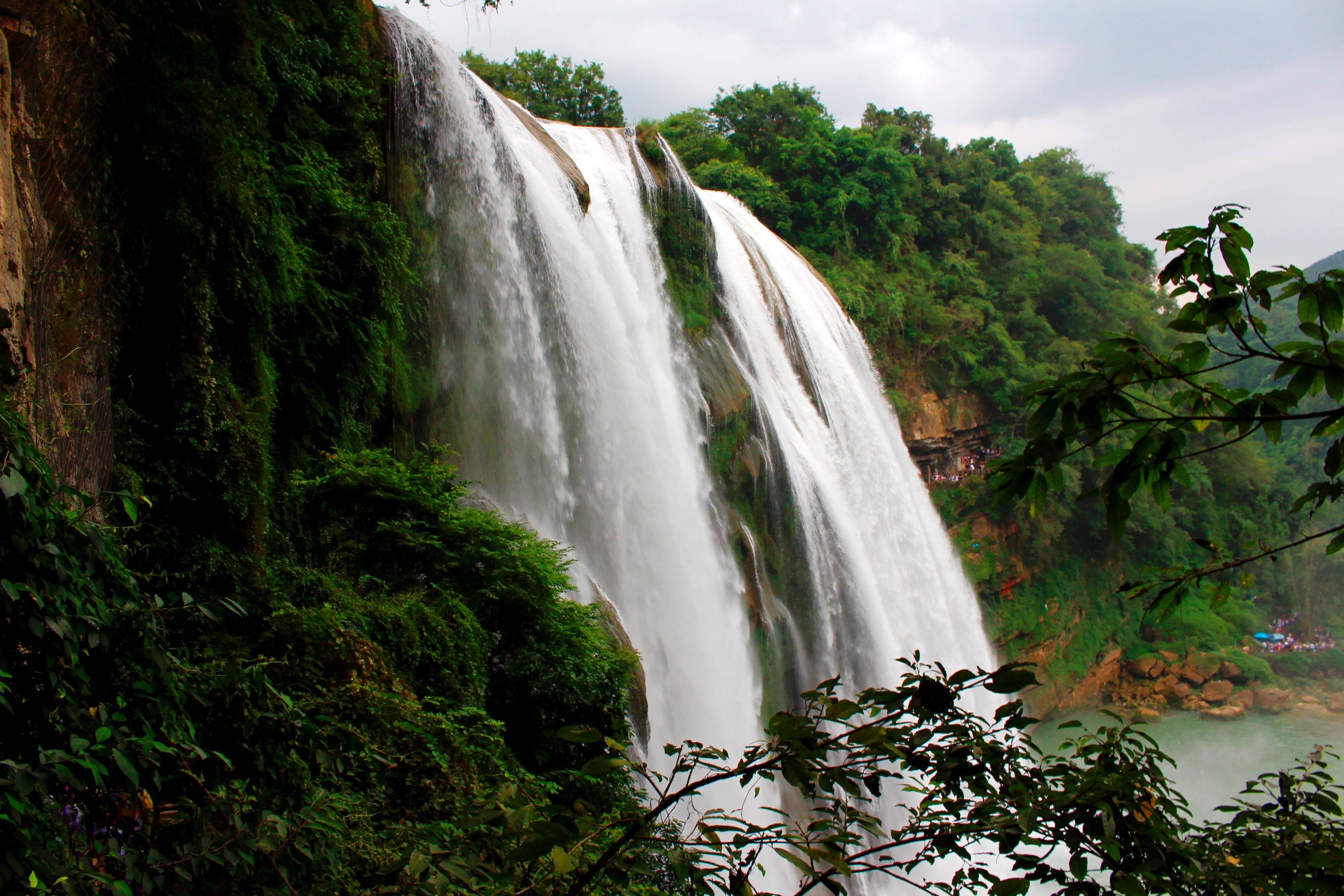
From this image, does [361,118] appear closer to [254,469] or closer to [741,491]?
[254,469]

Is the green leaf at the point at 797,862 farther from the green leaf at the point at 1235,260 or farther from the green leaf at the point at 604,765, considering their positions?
the green leaf at the point at 1235,260

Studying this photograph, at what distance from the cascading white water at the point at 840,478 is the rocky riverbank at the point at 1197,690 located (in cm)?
799

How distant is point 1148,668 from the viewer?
843 inches

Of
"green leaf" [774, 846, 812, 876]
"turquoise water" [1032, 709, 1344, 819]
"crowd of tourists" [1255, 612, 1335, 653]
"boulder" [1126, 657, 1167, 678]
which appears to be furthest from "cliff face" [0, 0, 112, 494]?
"crowd of tourists" [1255, 612, 1335, 653]

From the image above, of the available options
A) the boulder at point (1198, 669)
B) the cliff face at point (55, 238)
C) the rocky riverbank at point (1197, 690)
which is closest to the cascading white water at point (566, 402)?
the cliff face at point (55, 238)

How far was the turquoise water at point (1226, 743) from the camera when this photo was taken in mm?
15586

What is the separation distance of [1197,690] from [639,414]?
63.6ft

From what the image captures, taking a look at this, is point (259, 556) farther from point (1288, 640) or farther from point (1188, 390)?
point (1288, 640)

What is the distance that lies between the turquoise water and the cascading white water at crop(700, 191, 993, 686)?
178 inches

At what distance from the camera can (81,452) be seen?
3.66 m

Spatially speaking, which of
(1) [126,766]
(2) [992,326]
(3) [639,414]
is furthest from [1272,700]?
(1) [126,766]

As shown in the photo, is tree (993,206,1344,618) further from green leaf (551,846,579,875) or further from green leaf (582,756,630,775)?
green leaf (551,846,579,875)

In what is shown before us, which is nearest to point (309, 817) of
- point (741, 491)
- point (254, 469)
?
point (254, 469)

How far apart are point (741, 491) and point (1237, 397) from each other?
27.4 feet
